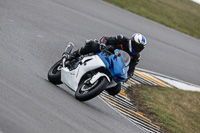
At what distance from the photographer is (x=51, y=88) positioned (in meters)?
8.09

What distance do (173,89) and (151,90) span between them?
120cm

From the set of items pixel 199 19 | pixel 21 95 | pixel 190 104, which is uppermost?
pixel 21 95

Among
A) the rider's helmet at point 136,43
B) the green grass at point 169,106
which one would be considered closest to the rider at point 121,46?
the rider's helmet at point 136,43

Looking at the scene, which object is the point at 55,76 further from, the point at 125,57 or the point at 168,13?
the point at 168,13

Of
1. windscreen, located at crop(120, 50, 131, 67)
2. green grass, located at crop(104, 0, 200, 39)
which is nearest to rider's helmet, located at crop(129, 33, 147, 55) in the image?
windscreen, located at crop(120, 50, 131, 67)

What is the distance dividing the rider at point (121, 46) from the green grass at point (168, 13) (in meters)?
12.7

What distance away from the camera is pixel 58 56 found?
1141 centimetres

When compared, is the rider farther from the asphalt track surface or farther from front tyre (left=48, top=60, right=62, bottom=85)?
the asphalt track surface

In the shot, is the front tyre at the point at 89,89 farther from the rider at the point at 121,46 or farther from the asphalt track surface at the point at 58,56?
the rider at the point at 121,46

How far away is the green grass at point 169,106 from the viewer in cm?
954

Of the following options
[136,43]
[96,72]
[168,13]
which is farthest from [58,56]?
[168,13]

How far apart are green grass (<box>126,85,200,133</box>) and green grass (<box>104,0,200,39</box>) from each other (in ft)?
31.6

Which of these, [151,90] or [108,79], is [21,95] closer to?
[108,79]

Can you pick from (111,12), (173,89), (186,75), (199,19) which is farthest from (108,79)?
(199,19)
